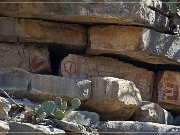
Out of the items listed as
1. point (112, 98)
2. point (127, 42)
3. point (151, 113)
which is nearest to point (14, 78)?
point (112, 98)

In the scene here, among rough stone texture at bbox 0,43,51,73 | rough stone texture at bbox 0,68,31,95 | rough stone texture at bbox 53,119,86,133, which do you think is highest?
rough stone texture at bbox 0,43,51,73

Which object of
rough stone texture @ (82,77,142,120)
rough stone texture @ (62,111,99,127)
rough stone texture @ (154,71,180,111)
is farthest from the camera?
rough stone texture @ (154,71,180,111)

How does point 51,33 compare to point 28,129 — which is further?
point 51,33

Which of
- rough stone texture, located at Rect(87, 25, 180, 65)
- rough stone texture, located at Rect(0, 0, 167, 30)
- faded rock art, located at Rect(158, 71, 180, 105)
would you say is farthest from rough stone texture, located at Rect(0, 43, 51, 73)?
faded rock art, located at Rect(158, 71, 180, 105)

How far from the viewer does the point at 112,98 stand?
5078 millimetres

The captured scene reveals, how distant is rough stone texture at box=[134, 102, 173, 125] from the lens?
17.5ft

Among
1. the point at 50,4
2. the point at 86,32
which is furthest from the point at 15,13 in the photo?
the point at 86,32

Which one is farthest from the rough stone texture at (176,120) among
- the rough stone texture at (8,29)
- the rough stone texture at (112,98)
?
the rough stone texture at (8,29)

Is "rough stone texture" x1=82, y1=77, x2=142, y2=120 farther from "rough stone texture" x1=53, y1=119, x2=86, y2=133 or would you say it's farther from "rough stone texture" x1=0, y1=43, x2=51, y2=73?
"rough stone texture" x1=0, y1=43, x2=51, y2=73

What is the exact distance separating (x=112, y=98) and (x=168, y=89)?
0.94m

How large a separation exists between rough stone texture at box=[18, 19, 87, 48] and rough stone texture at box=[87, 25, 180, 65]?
124mm

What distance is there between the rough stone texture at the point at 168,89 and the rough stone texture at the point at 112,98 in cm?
58

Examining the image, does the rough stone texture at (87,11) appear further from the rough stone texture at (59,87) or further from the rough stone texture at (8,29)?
the rough stone texture at (59,87)

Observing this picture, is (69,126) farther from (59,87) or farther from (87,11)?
(87,11)
